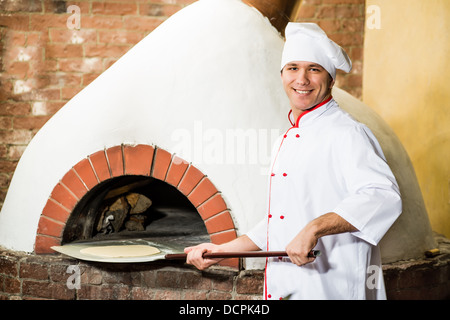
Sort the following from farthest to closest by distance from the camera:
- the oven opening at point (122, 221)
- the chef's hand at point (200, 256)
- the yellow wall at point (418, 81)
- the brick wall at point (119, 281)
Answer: the yellow wall at point (418, 81) < the oven opening at point (122, 221) < the brick wall at point (119, 281) < the chef's hand at point (200, 256)

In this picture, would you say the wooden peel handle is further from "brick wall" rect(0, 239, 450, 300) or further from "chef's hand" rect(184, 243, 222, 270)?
"brick wall" rect(0, 239, 450, 300)

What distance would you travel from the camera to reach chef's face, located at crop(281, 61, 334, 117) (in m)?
Result: 1.38

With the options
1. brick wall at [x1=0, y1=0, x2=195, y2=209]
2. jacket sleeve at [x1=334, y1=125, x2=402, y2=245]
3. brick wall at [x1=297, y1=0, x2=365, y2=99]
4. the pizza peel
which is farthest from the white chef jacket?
brick wall at [x1=0, y1=0, x2=195, y2=209]

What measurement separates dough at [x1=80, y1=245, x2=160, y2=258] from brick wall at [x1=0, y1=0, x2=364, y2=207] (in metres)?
2.07

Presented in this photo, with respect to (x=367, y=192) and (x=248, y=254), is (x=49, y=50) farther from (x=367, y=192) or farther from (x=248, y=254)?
(x=367, y=192)

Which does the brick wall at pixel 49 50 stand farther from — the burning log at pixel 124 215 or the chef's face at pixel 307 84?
the chef's face at pixel 307 84

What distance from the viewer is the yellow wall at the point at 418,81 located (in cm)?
305

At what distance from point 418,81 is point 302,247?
2615 mm

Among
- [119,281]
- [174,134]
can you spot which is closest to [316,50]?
[174,134]

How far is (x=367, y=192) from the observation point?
1.24 meters

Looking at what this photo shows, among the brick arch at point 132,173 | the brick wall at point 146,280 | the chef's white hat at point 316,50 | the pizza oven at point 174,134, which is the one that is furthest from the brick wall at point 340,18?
the chef's white hat at point 316,50

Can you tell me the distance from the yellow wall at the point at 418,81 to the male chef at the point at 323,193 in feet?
6.39
